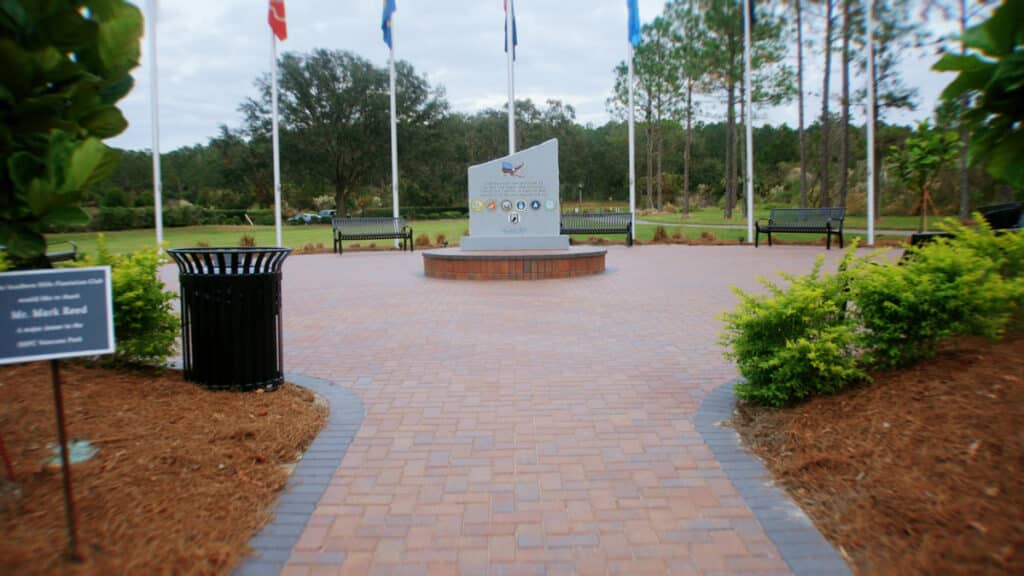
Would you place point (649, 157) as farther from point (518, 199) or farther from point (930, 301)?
point (930, 301)

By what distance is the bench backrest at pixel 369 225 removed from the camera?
21.5 meters

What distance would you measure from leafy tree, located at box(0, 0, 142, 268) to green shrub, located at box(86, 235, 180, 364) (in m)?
2.77

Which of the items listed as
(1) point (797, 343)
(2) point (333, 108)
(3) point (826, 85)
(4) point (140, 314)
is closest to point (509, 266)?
(4) point (140, 314)

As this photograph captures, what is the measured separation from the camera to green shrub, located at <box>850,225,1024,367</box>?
4.15 meters

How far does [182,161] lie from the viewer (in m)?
72.9

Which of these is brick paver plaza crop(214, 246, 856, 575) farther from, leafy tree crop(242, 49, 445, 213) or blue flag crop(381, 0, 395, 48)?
leafy tree crop(242, 49, 445, 213)

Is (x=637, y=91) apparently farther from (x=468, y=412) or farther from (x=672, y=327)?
(x=468, y=412)

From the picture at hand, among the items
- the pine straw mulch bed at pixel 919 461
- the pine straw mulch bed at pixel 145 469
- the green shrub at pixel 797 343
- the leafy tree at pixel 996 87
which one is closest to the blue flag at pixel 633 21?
the green shrub at pixel 797 343

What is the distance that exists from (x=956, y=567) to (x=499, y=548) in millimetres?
1710

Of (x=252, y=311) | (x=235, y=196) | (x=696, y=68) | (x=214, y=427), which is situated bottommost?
(x=214, y=427)

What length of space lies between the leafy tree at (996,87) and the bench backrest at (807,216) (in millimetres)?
18446

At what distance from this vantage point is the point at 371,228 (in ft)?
71.6

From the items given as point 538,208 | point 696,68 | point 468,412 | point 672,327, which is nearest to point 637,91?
point 696,68

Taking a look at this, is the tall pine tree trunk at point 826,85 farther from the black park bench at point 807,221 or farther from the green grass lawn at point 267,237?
the black park bench at point 807,221
